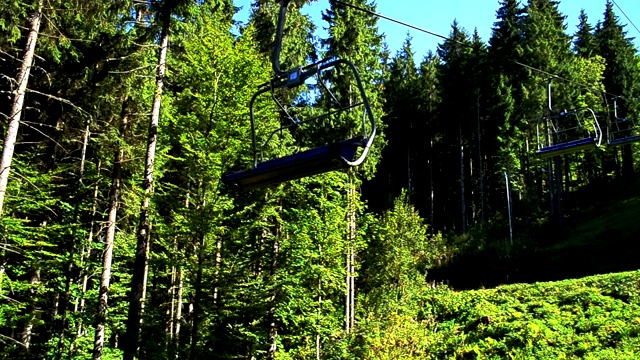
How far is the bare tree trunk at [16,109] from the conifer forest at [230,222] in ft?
0.10

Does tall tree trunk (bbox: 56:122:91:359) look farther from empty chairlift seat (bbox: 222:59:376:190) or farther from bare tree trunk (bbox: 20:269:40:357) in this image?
empty chairlift seat (bbox: 222:59:376:190)

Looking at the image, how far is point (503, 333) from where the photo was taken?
48.0 feet

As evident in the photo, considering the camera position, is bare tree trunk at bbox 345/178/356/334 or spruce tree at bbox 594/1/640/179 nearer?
bare tree trunk at bbox 345/178/356/334

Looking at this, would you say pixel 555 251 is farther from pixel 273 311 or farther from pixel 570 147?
pixel 570 147

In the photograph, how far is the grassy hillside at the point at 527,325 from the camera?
12.6 meters

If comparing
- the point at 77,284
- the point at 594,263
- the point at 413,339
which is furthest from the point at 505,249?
the point at 77,284

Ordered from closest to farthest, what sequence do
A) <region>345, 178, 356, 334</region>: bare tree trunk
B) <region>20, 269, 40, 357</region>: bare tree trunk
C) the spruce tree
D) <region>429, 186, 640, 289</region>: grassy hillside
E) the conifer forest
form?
the conifer forest → <region>20, 269, 40, 357</region>: bare tree trunk → <region>345, 178, 356, 334</region>: bare tree trunk → <region>429, 186, 640, 289</region>: grassy hillside → the spruce tree

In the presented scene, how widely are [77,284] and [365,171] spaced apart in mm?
11021

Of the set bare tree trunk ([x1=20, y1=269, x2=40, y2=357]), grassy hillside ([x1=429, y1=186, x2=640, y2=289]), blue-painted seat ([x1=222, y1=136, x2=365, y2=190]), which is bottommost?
bare tree trunk ([x1=20, y1=269, x2=40, y2=357])

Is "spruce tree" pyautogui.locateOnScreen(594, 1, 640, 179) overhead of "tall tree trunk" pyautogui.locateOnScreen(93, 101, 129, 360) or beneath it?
overhead

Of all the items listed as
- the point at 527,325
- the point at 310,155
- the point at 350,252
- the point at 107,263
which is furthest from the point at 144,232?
the point at 527,325

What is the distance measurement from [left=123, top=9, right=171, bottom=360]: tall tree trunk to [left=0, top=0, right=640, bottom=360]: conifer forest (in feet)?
0.12

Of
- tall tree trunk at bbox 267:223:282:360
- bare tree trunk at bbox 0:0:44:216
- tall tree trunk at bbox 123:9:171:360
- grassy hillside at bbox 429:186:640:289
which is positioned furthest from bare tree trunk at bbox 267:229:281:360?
grassy hillside at bbox 429:186:640:289

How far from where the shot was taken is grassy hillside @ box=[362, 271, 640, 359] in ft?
41.4
